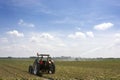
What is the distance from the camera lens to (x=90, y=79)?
22.4 metres

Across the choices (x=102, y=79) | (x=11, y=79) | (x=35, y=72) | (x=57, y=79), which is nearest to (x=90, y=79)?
(x=102, y=79)

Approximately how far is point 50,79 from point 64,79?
1.70 m

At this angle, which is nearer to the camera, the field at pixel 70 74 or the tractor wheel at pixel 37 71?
the field at pixel 70 74

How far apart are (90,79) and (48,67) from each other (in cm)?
864

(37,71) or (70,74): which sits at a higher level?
(37,71)

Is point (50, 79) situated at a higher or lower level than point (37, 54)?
lower

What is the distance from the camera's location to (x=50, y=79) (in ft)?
77.2

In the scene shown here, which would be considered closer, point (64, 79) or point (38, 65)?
point (64, 79)

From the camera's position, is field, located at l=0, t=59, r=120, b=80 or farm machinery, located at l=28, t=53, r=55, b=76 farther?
farm machinery, located at l=28, t=53, r=55, b=76

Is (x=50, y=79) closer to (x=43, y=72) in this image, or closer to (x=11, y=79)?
(x=11, y=79)

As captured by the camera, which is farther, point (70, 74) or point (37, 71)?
point (37, 71)

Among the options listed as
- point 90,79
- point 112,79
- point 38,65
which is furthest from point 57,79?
point 38,65

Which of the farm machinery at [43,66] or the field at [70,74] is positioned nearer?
the field at [70,74]

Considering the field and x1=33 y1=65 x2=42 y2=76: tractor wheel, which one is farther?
x1=33 y1=65 x2=42 y2=76: tractor wheel
